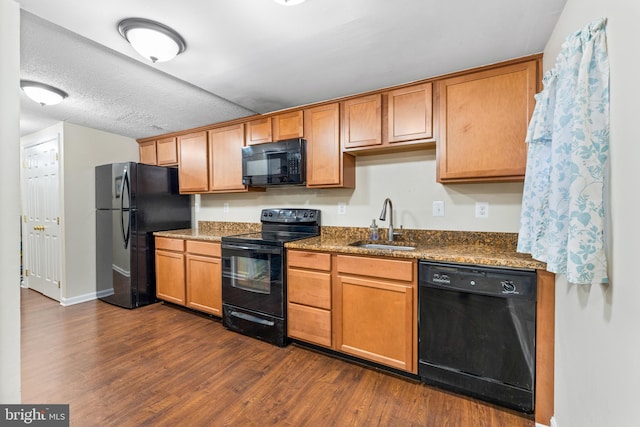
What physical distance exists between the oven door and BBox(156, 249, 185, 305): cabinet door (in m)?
0.76

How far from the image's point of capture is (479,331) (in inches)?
67.6

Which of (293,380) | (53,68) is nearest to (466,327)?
(293,380)

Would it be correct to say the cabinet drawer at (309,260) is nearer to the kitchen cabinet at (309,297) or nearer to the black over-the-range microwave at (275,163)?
the kitchen cabinet at (309,297)

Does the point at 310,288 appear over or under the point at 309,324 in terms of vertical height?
over

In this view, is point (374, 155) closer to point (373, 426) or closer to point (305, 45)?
point (305, 45)

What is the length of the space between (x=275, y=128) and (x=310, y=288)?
1.62 metres

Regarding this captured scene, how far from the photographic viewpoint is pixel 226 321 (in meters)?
2.80

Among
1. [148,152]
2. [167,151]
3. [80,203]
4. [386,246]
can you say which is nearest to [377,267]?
[386,246]

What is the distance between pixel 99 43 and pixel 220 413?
7.78ft

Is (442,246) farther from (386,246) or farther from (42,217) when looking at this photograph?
(42,217)

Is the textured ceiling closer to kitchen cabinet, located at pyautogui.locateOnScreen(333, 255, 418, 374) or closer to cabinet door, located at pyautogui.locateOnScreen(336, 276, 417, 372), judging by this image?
kitchen cabinet, located at pyautogui.locateOnScreen(333, 255, 418, 374)

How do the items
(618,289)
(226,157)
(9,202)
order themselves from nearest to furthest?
(618,289) < (9,202) < (226,157)

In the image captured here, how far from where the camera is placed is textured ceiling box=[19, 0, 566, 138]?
1.47m

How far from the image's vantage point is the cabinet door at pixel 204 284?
2947 mm
